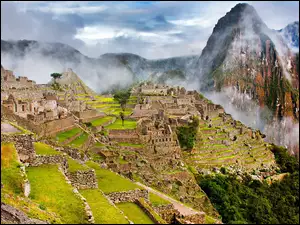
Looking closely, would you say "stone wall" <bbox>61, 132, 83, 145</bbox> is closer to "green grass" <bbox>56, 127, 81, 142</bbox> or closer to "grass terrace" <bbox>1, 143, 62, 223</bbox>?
"green grass" <bbox>56, 127, 81, 142</bbox>

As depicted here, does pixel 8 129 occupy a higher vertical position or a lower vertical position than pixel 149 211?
higher

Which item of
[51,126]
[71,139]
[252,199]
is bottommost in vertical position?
[252,199]

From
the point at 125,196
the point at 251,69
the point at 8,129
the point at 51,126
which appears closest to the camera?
the point at 8,129

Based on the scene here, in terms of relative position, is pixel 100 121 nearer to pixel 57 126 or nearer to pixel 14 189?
pixel 57 126

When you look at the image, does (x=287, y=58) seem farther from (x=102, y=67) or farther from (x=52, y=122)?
(x=52, y=122)

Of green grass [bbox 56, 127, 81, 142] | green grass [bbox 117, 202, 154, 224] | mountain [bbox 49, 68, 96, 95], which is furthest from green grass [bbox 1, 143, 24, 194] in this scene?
mountain [bbox 49, 68, 96, 95]

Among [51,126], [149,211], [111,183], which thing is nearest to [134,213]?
[149,211]

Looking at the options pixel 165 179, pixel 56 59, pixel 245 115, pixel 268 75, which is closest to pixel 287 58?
pixel 268 75
